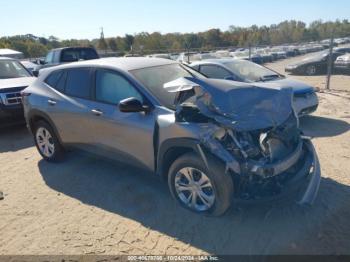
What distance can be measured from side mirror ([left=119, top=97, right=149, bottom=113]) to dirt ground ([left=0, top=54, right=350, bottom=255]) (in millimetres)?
1127

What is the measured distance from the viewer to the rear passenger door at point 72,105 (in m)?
4.55

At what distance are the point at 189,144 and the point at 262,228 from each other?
1.14 m

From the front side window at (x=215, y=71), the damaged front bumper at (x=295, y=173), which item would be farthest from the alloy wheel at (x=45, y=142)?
the front side window at (x=215, y=71)

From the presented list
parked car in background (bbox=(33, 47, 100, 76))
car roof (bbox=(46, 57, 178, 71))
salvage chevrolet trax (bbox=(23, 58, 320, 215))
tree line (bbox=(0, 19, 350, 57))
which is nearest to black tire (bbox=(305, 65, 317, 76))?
parked car in background (bbox=(33, 47, 100, 76))

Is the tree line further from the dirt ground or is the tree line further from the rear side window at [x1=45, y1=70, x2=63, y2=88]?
the dirt ground

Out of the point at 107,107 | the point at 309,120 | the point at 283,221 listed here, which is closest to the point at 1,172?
the point at 107,107

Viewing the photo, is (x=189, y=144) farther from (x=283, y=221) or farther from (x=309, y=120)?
(x=309, y=120)

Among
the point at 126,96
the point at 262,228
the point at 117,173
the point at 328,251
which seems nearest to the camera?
the point at 328,251

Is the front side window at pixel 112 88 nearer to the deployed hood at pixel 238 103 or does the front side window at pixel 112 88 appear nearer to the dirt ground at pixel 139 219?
the deployed hood at pixel 238 103

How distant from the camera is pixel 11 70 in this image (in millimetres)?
8422

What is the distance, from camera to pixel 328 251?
116 inches

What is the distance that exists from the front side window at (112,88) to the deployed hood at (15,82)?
380cm

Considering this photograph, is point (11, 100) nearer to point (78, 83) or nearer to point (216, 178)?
point (78, 83)

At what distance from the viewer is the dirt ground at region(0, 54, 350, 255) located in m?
3.16
